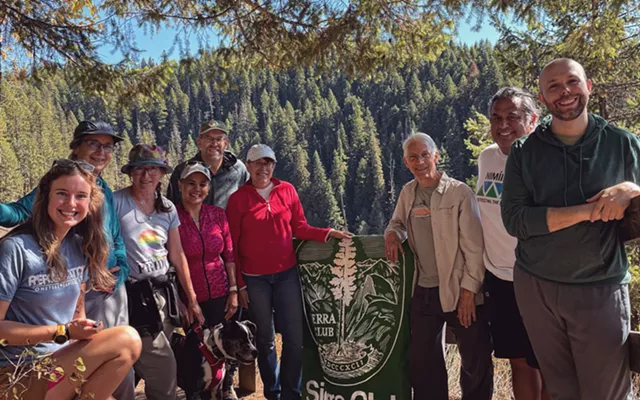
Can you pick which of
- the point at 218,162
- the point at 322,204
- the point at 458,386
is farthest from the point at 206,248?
the point at 322,204

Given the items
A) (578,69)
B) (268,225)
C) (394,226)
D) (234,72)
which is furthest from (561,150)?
(234,72)

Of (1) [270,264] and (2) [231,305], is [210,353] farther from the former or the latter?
(1) [270,264]

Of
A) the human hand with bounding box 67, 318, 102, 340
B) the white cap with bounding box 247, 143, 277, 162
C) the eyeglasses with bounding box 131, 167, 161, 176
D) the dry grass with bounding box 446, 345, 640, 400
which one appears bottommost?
the dry grass with bounding box 446, 345, 640, 400

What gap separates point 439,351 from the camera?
3.05m

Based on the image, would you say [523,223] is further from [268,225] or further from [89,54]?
[89,54]

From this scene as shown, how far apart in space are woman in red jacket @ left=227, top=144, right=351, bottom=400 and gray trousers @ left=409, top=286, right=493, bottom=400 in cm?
80

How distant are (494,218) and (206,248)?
1.90 metres

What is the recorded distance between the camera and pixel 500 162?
2.86 meters

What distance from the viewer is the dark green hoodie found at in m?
2.04

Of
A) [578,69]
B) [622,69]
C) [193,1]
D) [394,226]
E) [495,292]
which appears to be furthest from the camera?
[622,69]

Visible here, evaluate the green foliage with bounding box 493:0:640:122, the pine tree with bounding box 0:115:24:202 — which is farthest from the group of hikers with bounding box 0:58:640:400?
the pine tree with bounding box 0:115:24:202

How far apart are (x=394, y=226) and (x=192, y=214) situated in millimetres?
1420

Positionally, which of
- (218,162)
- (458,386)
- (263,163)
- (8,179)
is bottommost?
(458,386)

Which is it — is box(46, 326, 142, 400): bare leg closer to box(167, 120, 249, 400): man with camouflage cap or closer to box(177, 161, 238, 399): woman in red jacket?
box(177, 161, 238, 399): woman in red jacket
